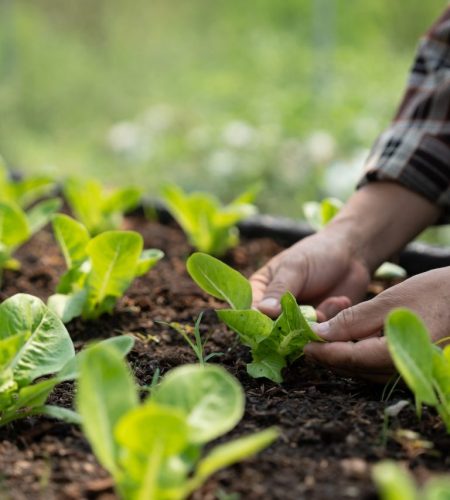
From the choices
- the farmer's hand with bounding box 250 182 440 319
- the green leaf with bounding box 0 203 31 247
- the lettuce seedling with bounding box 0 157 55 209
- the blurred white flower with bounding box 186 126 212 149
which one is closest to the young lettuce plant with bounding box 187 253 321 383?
the farmer's hand with bounding box 250 182 440 319

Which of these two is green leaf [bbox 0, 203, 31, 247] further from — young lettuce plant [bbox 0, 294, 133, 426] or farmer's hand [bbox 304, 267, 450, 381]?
farmer's hand [bbox 304, 267, 450, 381]

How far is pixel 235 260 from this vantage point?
6.64 feet

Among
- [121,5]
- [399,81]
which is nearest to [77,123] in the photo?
[121,5]

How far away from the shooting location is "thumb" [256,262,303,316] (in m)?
1.37

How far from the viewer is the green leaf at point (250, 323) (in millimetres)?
1219

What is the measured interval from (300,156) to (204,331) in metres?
2.14

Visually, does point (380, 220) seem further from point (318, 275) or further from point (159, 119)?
point (159, 119)

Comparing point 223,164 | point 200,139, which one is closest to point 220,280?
point 223,164

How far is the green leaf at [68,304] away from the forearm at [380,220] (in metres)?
0.52

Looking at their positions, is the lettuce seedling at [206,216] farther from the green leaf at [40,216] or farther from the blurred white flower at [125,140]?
the blurred white flower at [125,140]

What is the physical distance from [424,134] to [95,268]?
0.81 meters

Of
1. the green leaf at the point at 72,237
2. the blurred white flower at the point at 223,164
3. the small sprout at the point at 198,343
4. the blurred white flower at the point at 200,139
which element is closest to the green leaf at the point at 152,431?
the small sprout at the point at 198,343

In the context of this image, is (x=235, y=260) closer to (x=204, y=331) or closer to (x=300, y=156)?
(x=204, y=331)

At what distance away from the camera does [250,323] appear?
1236 millimetres
